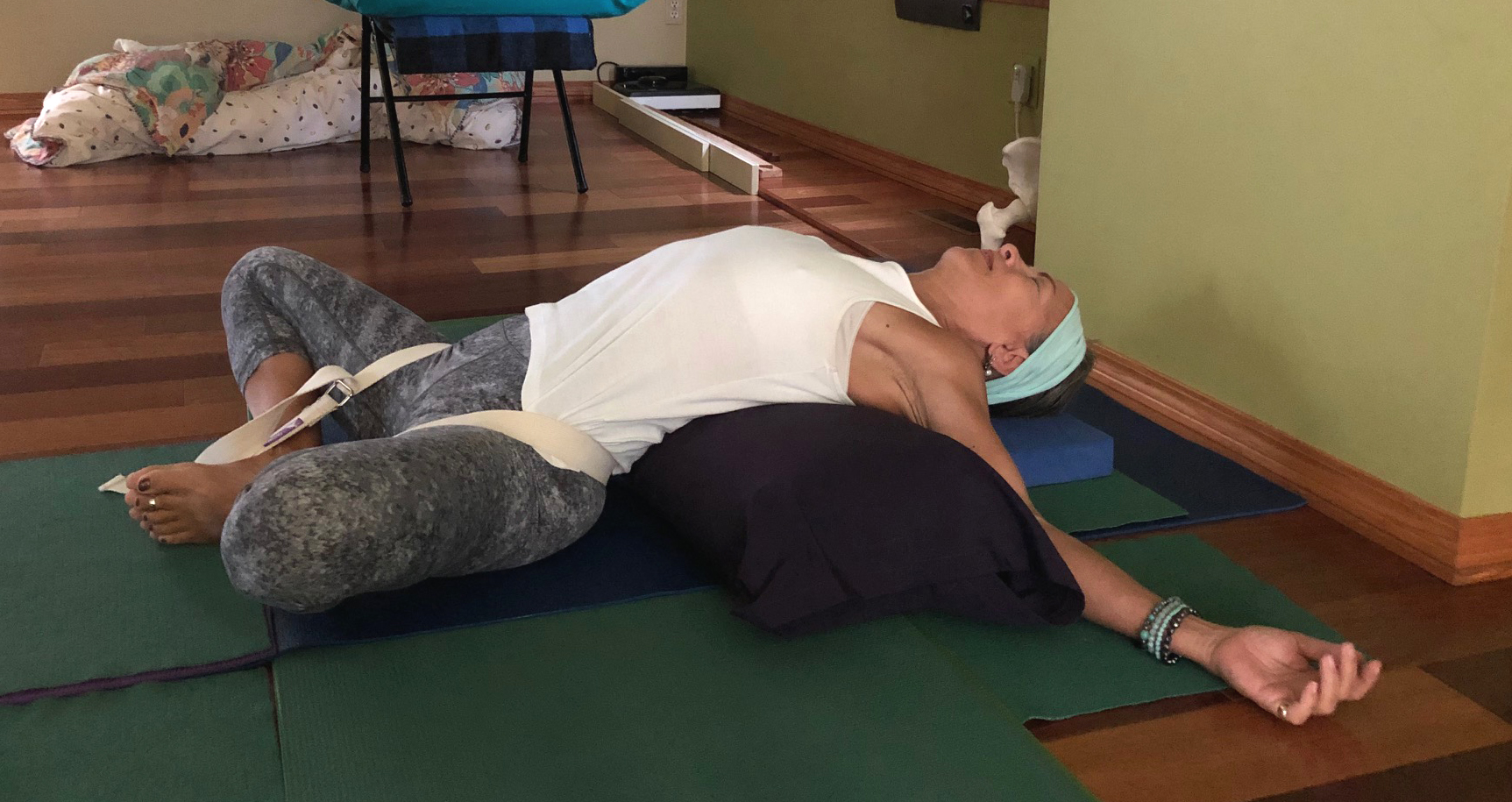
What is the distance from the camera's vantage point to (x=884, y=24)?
185 inches

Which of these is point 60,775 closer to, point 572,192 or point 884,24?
point 572,192

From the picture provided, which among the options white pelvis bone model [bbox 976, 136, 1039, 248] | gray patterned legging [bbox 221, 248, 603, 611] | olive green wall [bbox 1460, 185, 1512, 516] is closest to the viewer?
gray patterned legging [bbox 221, 248, 603, 611]

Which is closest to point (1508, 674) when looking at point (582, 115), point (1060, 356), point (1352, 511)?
point (1352, 511)

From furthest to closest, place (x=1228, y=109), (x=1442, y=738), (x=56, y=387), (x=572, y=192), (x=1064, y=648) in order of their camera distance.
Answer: (x=572, y=192) < (x=56, y=387) < (x=1228, y=109) < (x=1064, y=648) < (x=1442, y=738)

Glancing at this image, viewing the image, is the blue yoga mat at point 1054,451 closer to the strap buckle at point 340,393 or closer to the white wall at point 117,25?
the strap buckle at point 340,393

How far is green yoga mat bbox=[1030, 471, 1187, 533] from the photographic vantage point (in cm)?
201

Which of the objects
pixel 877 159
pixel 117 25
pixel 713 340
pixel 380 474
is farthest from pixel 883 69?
pixel 380 474

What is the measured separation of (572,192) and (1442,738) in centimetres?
353

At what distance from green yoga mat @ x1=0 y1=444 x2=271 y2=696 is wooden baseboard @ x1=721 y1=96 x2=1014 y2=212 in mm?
2753

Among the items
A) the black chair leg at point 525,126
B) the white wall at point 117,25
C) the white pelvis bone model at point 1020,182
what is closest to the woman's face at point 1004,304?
the white pelvis bone model at point 1020,182

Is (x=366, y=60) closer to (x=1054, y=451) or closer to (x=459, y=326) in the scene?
(x=459, y=326)

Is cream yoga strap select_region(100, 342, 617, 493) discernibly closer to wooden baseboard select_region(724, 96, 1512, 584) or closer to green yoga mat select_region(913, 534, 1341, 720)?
green yoga mat select_region(913, 534, 1341, 720)

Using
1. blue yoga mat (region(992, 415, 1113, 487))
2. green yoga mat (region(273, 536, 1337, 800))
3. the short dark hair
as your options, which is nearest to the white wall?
blue yoga mat (region(992, 415, 1113, 487))

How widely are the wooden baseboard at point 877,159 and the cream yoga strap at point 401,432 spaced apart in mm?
2413
